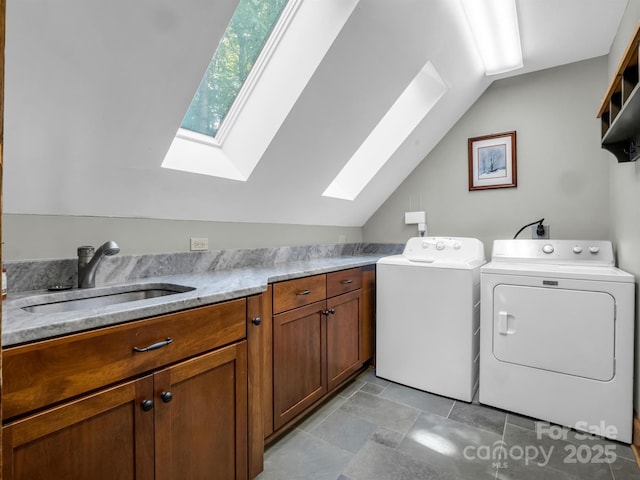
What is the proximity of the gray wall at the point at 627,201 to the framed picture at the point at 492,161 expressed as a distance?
645 mm

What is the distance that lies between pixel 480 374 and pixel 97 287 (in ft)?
7.13

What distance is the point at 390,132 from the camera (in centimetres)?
286

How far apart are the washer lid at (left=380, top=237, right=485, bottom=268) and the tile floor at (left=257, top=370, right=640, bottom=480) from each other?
910 millimetres

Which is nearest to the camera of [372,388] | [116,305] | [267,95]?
[116,305]

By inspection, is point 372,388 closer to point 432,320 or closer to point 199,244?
point 432,320

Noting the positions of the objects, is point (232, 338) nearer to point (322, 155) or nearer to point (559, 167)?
point (322, 155)

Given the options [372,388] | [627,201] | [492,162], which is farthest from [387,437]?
[492,162]

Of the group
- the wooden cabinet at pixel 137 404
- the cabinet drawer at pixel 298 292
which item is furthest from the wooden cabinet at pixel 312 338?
the wooden cabinet at pixel 137 404

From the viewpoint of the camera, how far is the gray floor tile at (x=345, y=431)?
67.7 inches

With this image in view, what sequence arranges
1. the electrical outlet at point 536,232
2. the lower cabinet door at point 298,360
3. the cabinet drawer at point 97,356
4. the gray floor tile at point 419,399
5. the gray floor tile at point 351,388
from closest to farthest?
the cabinet drawer at point 97,356, the lower cabinet door at point 298,360, the gray floor tile at point 419,399, the gray floor tile at point 351,388, the electrical outlet at point 536,232

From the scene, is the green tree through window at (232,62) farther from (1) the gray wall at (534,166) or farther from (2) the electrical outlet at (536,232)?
(2) the electrical outlet at (536,232)

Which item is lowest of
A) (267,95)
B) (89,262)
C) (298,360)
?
(298,360)

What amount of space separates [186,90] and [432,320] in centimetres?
193

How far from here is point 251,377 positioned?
4.56 ft
